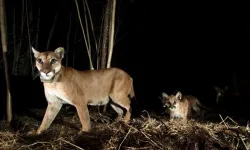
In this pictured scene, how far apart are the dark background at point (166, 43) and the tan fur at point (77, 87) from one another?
3.24m

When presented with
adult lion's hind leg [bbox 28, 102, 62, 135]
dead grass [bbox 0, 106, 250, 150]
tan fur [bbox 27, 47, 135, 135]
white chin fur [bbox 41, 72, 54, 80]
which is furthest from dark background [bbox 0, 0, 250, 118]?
dead grass [bbox 0, 106, 250, 150]

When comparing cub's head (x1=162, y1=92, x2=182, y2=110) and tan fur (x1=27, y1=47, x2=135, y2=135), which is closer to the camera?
tan fur (x1=27, y1=47, x2=135, y2=135)

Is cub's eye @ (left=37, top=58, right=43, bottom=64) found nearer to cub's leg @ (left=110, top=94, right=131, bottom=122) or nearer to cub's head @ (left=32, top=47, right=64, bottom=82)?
cub's head @ (left=32, top=47, right=64, bottom=82)

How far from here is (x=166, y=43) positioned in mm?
11281

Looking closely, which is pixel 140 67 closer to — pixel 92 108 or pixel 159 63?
pixel 159 63

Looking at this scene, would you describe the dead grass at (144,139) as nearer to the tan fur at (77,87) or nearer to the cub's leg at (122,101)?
the tan fur at (77,87)

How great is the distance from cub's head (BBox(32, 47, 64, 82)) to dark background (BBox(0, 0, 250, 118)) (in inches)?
169

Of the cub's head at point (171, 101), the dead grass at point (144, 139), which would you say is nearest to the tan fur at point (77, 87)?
the dead grass at point (144, 139)

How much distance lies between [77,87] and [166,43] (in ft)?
18.8

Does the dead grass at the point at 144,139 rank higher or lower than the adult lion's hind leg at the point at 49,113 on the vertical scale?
higher

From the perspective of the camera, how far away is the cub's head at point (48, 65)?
17.7 ft

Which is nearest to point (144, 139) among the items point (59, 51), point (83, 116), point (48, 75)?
point (83, 116)

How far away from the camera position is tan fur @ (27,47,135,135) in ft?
18.5

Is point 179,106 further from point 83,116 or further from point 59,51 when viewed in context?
point 59,51
